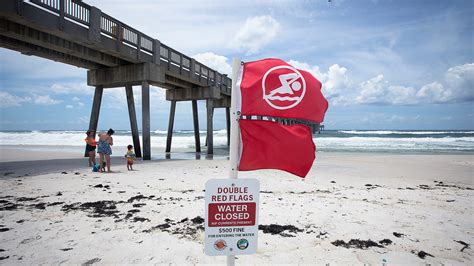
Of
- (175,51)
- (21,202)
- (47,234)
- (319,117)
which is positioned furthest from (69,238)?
(175,51)

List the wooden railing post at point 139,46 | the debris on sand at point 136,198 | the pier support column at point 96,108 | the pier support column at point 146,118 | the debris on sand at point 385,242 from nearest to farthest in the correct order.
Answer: the debris on sand at point 385,242 < the debris on sand at point 136,198 < the wooden railing post at point 139,46 < the pier support column at point 146,118 < the pier support column at point 96,108

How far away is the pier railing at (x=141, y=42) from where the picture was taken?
32.3ft

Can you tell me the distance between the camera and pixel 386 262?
3.38 meters

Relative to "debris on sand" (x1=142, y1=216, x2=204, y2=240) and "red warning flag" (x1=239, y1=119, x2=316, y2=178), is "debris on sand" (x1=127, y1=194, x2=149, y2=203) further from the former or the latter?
"red warning flag" (x1=239, y1=119, x2=316, y2=178)

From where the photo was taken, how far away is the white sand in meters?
3.50

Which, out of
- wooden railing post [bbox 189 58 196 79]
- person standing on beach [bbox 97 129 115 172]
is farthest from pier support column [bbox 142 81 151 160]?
person standing on beach [bbox 97 129 115 172]

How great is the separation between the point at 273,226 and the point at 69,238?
10.3ft

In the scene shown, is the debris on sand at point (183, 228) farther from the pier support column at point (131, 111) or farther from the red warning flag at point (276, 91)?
the pier support column at point (131, 111)

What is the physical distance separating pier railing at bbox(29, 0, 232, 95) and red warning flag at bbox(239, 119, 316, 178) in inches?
405

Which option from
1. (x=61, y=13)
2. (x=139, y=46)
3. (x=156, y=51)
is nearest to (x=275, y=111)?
(x=61, y=13)

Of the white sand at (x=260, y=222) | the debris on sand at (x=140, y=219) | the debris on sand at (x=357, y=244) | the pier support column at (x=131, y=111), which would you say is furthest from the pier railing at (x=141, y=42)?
the debris on sand at (x=357, y=244)

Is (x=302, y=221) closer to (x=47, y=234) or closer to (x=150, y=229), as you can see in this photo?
(x=150, y=229)

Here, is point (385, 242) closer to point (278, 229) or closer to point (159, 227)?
point (278, 229)

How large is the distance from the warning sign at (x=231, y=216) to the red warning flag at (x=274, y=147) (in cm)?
27
